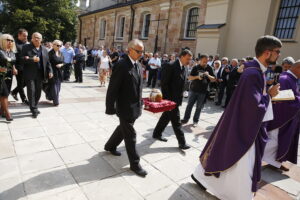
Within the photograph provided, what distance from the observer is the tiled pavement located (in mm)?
2973

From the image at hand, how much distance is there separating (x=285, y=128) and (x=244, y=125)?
198 centimetres

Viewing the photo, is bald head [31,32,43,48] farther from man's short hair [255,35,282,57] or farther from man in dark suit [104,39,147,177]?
man's short hair [255,35,282,57]

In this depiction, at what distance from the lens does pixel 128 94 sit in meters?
3.28

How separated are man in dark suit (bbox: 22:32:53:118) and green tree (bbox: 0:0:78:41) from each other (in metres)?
23.4

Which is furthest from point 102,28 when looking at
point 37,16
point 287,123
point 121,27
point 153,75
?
point 287,123

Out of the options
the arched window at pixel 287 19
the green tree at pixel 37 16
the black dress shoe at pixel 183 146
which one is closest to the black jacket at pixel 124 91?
the black dress shoe at pixel 183 146

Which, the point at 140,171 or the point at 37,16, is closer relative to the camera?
the point at 140,171

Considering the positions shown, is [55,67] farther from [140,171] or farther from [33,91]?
[140,171]

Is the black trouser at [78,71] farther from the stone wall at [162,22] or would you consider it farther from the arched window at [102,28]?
the arched window at [102,28]

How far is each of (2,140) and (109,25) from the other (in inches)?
942

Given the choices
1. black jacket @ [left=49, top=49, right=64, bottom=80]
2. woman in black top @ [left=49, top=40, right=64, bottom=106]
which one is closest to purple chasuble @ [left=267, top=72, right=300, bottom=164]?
woman in black top @ [left=49, top=40, right=64, bottom=106]

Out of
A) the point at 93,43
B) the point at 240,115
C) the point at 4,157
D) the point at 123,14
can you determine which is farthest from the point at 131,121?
the point at 93,43

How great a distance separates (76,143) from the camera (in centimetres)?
434

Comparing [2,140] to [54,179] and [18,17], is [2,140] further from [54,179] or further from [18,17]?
[18,17]
